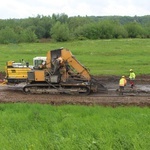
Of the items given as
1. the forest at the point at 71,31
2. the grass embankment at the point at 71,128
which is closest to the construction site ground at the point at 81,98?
the grass embankment at the point at 71,128

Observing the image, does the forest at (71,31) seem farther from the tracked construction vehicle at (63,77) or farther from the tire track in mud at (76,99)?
the tire track in mud at (76,99)

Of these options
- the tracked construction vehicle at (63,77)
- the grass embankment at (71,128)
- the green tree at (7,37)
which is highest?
the green tree at (7,37)

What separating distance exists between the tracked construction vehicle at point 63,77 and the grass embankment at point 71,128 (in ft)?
14.1

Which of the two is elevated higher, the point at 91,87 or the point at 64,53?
the point at 64,53

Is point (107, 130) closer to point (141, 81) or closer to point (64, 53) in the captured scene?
point (64, 53)

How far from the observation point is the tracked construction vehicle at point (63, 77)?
22.0 meters

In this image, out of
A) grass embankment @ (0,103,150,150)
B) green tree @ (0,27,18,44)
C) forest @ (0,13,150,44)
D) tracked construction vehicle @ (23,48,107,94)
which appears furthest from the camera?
forest @ (0,13,150,44)

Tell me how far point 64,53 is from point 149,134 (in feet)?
37.7

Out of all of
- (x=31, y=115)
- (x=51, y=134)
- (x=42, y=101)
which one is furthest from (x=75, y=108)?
(x=51, y=134)

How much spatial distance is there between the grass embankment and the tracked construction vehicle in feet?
14.1

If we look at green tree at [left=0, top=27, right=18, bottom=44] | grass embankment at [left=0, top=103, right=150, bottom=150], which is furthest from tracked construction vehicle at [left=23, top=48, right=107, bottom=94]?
green tree at [left=0, top=27, right=18, bottom=44]

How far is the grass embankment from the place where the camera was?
10.3m

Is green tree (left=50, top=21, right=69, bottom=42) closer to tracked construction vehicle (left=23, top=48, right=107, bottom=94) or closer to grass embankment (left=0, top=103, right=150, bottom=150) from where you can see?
tracked construction vehicle (left=23, top=48, right=107, bottom=94)

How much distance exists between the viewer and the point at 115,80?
2753 centimetres
